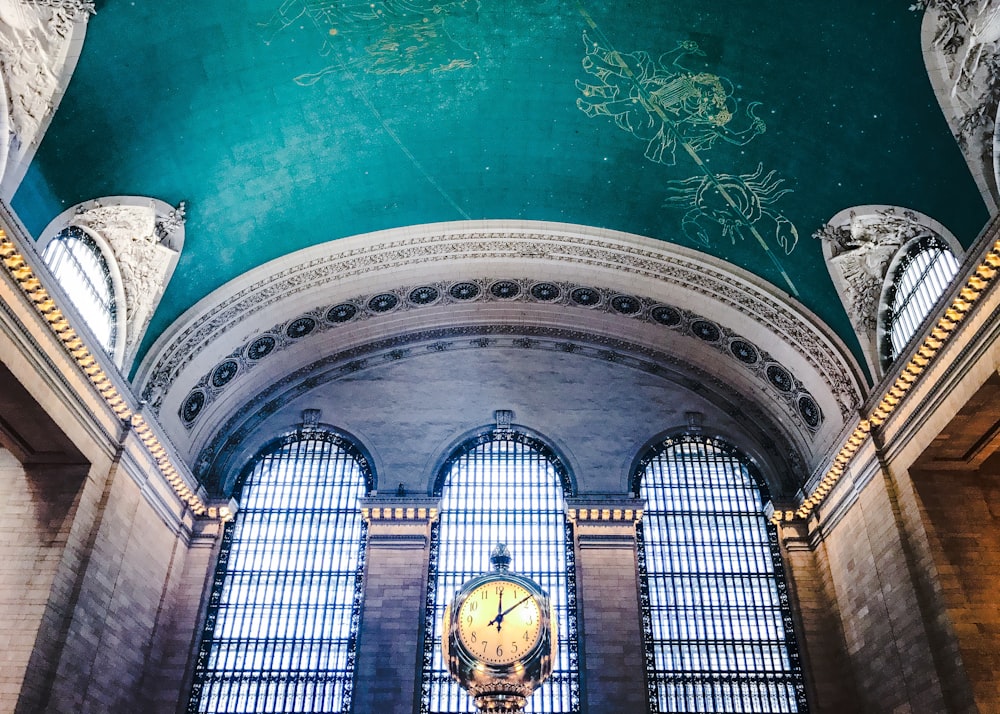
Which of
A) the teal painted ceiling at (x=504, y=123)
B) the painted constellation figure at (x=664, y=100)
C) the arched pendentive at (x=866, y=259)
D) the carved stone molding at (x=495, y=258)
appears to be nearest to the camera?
the teal painted ceiling at (x=504, y=123)

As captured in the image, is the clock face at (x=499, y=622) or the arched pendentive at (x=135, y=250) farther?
the arched pendentive at (x=135, y=250)

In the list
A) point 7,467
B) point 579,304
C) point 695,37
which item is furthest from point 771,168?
point 7,467

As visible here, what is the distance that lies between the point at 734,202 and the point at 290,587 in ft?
37.0

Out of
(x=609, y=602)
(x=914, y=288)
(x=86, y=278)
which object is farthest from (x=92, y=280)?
(x=914, y=288)

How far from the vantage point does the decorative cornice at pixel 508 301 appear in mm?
18016

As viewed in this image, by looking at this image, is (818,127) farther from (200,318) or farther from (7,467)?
(7,467)

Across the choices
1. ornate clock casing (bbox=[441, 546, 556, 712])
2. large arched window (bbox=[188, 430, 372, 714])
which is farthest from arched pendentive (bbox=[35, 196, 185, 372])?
ornate clock casing (bbox=[441, 546, 556, 712])

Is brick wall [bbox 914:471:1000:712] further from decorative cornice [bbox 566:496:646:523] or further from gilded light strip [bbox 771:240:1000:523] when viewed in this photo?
decorative cornice [bbox 566:496:646:523]

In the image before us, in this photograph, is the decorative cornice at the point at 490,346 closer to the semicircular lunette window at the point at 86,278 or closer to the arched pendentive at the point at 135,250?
the arched pendentive at the point at 135,250

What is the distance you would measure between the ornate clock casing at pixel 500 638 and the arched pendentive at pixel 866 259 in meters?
10.9

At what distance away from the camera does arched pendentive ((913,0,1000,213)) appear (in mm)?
11453

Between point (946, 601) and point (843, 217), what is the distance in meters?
6.46

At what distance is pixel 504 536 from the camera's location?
17547 mm

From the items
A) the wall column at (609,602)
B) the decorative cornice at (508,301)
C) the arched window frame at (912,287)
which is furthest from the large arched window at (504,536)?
the arched window frame at (912,287)
